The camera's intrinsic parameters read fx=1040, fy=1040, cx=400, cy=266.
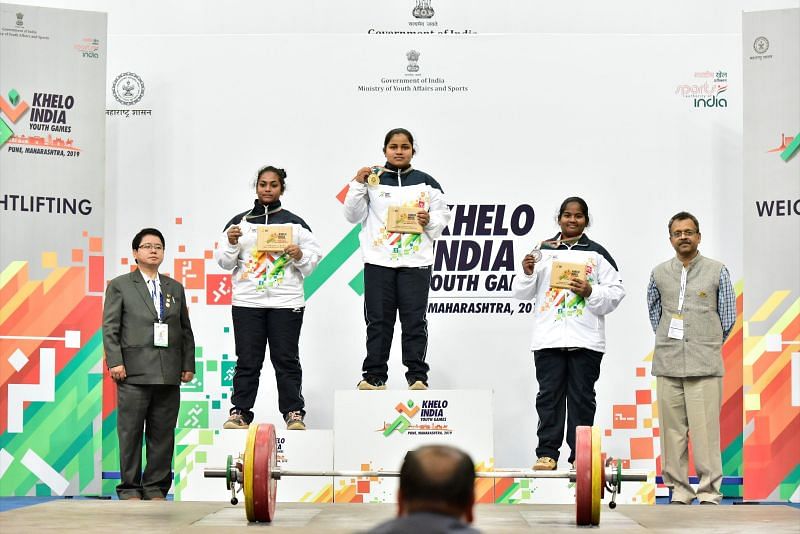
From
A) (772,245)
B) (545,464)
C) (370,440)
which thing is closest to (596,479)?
(545,464)

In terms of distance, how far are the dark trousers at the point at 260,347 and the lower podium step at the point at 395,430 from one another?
34cm

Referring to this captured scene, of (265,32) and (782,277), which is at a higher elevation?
(265,32)

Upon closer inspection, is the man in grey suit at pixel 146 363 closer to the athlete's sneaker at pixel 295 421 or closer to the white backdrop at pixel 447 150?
the athlete's sneaker at pixel 295 421

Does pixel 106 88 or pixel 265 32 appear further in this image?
pixel 265 32

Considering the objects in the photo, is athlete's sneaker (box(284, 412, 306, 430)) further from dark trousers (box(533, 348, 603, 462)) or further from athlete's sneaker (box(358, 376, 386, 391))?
dark trousers (box(533, 348, 603, 462))

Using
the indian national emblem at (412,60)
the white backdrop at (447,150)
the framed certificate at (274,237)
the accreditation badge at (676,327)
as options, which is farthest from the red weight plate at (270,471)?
the indian national emblem at (412,60)

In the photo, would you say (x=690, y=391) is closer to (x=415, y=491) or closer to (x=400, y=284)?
(x=400, y=284)

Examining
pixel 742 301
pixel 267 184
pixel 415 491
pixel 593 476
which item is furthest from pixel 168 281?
pixel 415 491

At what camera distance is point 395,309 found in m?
6.02

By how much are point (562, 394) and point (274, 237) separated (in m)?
1.87

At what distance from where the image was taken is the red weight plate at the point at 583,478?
413 centimetres

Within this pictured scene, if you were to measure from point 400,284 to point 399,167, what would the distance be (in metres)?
0.69

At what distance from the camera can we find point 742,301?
265 inches

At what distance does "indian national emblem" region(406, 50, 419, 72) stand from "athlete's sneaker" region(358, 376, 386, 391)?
7.01 ft
